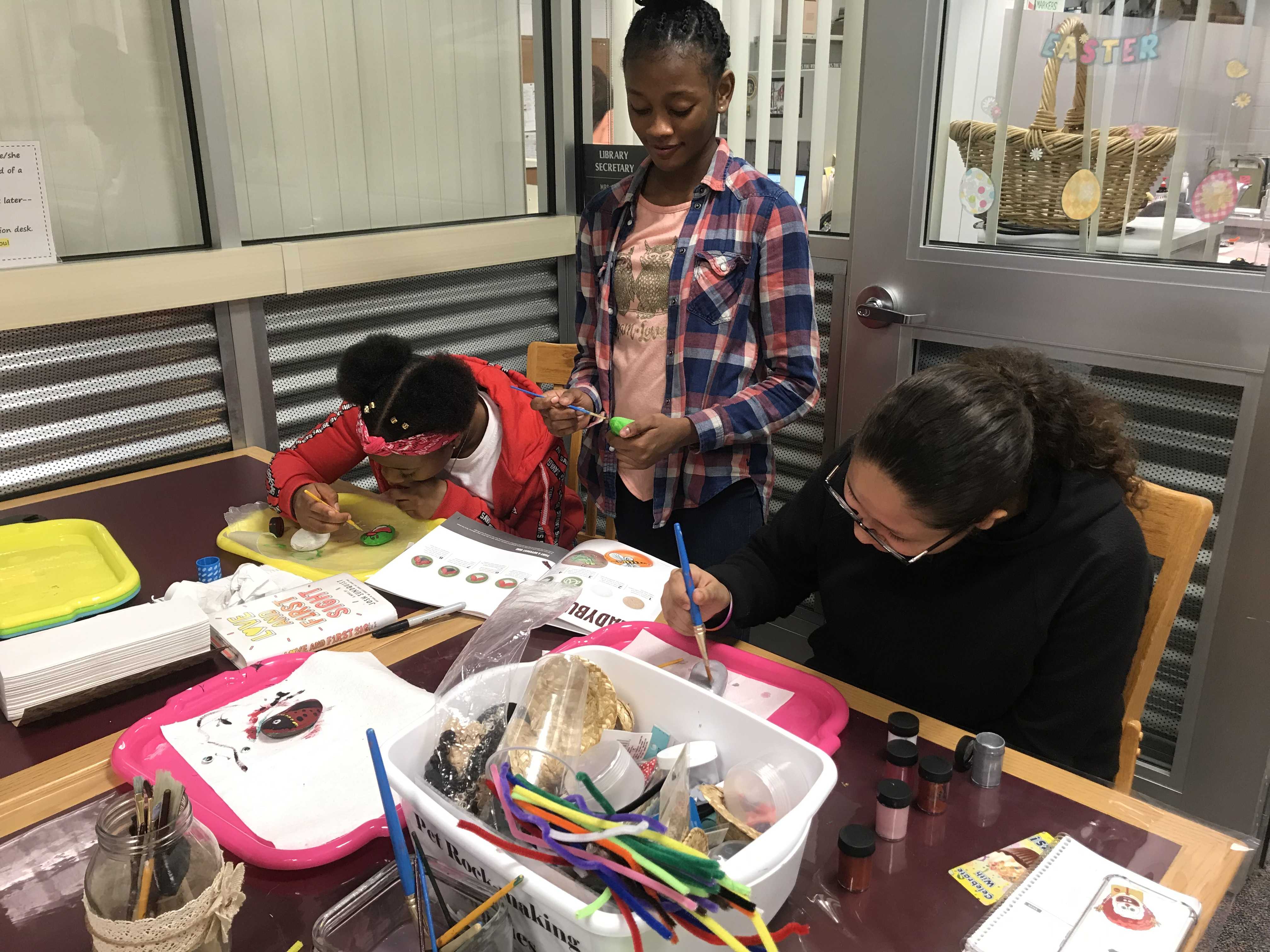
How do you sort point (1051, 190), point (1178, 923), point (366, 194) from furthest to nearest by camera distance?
1. point (366, 194)
2. point (1051, 190)
3. point (1178, 923)

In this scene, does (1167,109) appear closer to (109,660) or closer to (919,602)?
(919,602)

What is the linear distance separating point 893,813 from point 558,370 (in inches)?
60.2

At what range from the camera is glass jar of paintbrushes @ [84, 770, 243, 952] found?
2.36 ft

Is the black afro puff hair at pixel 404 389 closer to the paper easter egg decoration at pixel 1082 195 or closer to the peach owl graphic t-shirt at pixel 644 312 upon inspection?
the peach owl graphic t-shirt at pixel 644 312

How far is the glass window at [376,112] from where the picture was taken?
218 centimetres

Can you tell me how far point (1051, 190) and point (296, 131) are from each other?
5.71ft

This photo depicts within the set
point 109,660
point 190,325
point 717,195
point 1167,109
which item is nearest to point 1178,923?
point 109,660

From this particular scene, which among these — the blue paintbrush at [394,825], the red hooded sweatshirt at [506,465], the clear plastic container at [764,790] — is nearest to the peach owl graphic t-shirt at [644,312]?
the red hooded sweatshirt at [506,465]

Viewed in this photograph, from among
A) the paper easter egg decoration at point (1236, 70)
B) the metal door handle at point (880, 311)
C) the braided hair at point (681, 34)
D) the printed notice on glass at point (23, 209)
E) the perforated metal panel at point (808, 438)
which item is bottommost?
the perforated metal panel at point (808, 438)

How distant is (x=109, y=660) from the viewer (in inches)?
47.6

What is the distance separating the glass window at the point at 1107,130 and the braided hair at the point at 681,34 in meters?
0.67

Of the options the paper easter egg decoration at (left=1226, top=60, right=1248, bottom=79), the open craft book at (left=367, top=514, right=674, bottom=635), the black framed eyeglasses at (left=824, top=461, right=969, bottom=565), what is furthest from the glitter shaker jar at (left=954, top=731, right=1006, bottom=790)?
the paper easter egg decoration at (left=1226, top=60, right=1248, bottom=79)

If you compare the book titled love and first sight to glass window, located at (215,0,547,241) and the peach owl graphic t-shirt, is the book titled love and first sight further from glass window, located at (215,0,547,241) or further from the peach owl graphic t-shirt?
glass window, located at (215,0,547,241)

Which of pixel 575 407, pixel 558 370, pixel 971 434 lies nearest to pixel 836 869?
pixel 971 434
